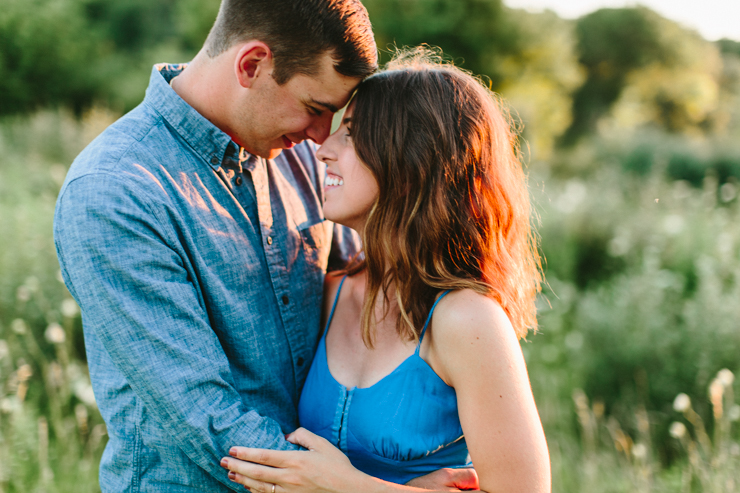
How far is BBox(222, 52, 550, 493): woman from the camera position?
1416mm

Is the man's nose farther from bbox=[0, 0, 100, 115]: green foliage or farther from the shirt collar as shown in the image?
bbox=[0, 0, 100, 115]: green foliage

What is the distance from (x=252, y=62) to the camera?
1797mm

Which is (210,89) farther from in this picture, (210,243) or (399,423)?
(399,423)

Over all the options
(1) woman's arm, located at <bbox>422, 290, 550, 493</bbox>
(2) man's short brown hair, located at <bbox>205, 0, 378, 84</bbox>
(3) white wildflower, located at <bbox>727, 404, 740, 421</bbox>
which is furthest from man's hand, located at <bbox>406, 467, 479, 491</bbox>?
(3) white wildflower, located at <bbox>727, 404, 740, 421</bbox>

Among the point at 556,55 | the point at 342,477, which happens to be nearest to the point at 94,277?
the point at 342,477

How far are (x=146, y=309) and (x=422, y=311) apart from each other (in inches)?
32.2

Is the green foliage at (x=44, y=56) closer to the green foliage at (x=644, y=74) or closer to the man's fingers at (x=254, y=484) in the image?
the man's fingers at (x=254, y=484)

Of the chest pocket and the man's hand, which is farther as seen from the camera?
the chest pocket

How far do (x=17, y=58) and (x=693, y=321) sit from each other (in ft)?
30.1

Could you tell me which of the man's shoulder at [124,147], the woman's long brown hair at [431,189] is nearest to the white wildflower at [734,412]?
the woman's long brown hair at [431,189]

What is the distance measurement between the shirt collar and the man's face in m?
0.16

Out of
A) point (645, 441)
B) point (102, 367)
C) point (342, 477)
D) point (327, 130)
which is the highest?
point (327, 130)

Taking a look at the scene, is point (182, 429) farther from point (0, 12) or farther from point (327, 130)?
point (0, 12)

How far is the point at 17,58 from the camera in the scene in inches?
300
